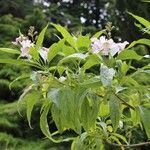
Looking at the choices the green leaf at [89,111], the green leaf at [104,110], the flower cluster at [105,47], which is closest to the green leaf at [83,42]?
the flower cluster at [105,47]

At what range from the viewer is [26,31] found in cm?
729

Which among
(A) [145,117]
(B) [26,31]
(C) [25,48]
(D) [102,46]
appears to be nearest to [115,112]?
(A) [145,117]

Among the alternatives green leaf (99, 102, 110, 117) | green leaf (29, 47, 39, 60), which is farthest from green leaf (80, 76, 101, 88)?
green leaf (99, 102, 110, 117)

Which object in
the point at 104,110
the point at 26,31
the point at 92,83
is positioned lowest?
the point at 26,31

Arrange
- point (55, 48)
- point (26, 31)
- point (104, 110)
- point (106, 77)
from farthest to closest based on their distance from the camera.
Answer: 1. point (26, 31)
2. point (104, 110)
3. point (55, 48)
4. point (106, 77)

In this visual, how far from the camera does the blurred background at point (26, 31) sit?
195 inches

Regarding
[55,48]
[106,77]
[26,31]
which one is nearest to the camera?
[106,77]

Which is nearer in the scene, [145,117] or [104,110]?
[145,117]

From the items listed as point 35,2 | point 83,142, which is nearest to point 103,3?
point 35,2

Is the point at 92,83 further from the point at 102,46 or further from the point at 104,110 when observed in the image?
the point at 104,110

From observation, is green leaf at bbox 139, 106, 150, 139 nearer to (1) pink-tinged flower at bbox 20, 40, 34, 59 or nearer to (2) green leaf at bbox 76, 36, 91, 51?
(2) green leaf at bbox 76, 36, 91, 51

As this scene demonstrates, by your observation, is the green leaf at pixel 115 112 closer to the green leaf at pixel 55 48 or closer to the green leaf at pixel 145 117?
the green leaf at pixel 145 117

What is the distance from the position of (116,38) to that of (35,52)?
25.9ft

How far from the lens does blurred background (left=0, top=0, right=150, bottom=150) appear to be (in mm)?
4949
